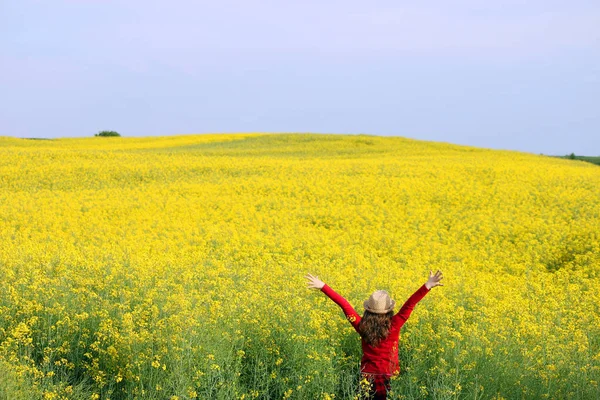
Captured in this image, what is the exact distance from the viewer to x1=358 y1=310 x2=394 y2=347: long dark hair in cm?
576

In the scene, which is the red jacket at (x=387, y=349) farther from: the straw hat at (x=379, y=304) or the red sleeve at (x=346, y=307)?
the straw hat at (x=379, y=304)

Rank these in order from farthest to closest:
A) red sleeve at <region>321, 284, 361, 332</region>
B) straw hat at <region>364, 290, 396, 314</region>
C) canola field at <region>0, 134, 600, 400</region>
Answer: canola field at <region>0, 134, 600, 400</region>
red sleeve at <region>321, 284, 361, 332</region>
straw hat at <region>364, 290, 396, 314</region>

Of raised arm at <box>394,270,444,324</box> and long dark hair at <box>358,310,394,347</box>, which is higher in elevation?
raised arm at <box>394,270,444,324</box>

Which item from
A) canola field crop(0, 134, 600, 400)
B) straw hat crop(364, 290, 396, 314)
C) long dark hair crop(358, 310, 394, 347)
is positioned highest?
straw hat crop(364, 290, 396, 314)

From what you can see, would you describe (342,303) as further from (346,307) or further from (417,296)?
(417,296)

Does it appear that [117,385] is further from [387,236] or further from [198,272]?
[387,236]

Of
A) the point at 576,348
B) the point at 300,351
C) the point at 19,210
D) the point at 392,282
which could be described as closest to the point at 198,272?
the point at 392,282

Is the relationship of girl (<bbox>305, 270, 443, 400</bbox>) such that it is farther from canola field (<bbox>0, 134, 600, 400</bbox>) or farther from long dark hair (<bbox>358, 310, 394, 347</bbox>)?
canola field (<bbox>0, 134, 600, 400</bbox>)

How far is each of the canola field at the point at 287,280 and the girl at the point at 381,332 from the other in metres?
0.37

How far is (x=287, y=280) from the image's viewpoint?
8602 mm

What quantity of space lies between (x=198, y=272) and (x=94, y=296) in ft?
6.77

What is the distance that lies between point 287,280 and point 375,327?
296 centimetres

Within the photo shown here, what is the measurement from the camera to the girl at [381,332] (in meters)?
5.77

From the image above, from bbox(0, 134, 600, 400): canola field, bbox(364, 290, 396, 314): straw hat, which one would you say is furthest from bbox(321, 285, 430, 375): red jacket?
bbox(0, 134, 600, 400): canola field
